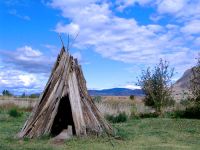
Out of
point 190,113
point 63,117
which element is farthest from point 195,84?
point 63,117

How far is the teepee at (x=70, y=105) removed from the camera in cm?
1445

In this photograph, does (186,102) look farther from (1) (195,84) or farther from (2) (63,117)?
(2) (63,117)

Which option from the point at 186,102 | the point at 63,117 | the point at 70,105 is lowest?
the point at 63,117

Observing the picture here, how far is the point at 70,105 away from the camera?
1491 cm

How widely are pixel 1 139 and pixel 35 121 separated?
125cm

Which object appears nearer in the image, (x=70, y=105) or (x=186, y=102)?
(x=70, y=105)

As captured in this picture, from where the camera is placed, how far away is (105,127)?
15031mm

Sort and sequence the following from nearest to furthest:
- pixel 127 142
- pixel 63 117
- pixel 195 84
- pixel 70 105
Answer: pixel 127 142, pixel 70 105, pixel 63 117, pixel 195 84

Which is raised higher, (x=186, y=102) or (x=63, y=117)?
(x=186, y=102)

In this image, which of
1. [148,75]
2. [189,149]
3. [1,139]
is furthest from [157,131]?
[148,75]

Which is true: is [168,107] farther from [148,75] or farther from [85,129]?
[85,129]

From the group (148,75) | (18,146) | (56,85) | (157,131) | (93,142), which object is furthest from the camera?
(148,75)

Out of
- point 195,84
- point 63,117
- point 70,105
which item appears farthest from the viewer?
point 195,84

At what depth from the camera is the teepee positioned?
47.4 ft
